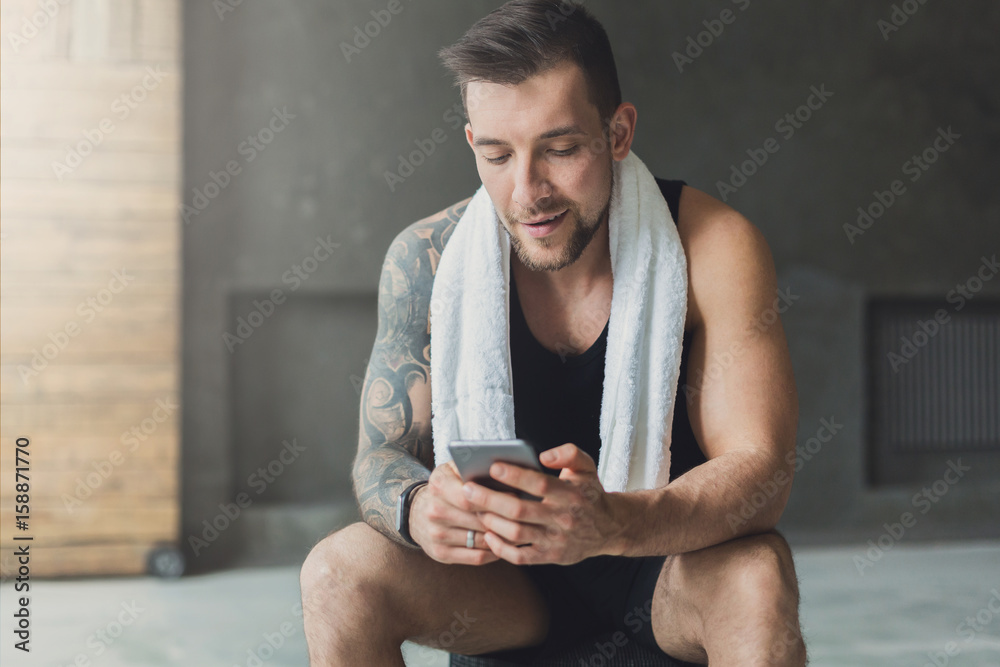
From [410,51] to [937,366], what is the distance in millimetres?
2866

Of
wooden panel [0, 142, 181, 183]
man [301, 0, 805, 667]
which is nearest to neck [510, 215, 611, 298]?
Answer: man [301, 0, 805, 667]

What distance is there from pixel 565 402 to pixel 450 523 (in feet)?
1.43

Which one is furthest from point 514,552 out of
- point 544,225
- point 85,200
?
point 85,200

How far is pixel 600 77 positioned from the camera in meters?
1.52

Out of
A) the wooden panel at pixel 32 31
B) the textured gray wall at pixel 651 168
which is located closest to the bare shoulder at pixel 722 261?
the textured gray wall at pixel 651 168

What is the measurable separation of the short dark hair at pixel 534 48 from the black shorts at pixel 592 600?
78cm

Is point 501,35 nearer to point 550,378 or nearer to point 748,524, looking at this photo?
point 550,378

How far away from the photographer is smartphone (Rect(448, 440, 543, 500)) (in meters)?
1.07

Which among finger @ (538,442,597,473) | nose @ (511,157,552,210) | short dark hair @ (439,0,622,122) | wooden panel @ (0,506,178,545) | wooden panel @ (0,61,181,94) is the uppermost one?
wooden panel @ (0,61,181,94)

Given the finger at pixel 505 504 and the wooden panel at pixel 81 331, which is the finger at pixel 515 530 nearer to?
the finger at pixel 505 504

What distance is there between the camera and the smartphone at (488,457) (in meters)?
→ 1.07

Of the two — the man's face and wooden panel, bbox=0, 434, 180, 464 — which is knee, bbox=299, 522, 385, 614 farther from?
wooden panel, bbox=0, 434, 180, 464

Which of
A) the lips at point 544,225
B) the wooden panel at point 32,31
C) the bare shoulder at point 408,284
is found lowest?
the bare shoulder at point 408,284

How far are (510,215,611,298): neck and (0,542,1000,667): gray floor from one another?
127 centimetres
